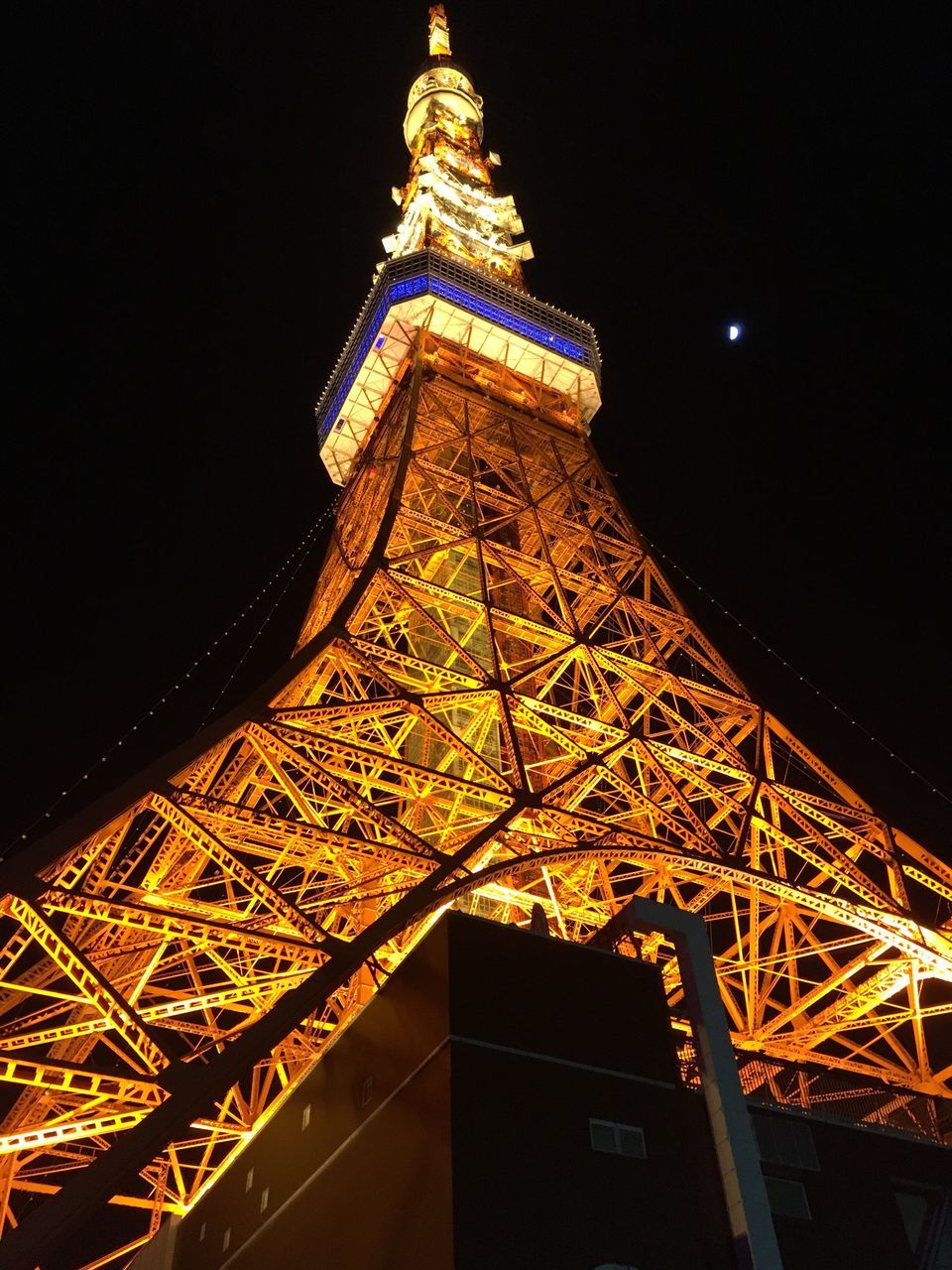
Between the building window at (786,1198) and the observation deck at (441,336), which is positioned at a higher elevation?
the observation deck at (441,336)

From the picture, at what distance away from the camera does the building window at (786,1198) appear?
368 inches

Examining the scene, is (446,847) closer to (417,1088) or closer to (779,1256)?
(417,1088)

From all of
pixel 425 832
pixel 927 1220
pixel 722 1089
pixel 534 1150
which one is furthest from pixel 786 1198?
pixel 425 832

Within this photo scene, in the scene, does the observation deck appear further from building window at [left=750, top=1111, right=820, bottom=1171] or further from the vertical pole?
building window at [left=750, top=1111, right=820, bottom=1171]

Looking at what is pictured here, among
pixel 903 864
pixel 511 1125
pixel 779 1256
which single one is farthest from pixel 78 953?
pixel 903 864

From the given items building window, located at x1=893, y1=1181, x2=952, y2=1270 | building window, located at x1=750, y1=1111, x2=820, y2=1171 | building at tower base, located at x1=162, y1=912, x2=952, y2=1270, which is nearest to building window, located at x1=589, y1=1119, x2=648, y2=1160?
Answer: building at tower base, located at x1=162, y1=912, x2=952, y2=1270

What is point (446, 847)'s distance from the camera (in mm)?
15078

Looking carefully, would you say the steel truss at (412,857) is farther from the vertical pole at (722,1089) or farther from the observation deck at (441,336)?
the observation deck at (441,336)

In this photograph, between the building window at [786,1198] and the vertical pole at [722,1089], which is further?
the building window at [786,1198]

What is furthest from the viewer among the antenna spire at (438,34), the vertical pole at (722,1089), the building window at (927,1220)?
the antenna spire at (438,34)

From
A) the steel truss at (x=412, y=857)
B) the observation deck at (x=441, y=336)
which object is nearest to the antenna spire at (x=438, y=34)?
the observation deck at (x=441, y=336)

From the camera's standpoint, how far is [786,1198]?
9.44m

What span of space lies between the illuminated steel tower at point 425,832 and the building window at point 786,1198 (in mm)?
1757

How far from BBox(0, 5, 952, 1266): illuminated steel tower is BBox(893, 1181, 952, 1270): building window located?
5.07 feet
